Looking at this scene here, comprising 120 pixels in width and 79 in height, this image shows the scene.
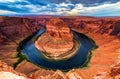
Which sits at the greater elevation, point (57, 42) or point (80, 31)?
point (80, 31)

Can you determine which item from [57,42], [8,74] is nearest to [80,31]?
[57,42]

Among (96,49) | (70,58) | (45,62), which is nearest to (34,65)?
(45,62)

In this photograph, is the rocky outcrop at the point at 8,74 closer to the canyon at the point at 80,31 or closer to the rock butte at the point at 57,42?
the canyon at the point at 80,31

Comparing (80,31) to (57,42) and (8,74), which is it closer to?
(57,42)

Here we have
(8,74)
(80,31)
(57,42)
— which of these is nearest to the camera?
(8,74)

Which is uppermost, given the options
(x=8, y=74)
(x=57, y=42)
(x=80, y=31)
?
(x=8, y=74)

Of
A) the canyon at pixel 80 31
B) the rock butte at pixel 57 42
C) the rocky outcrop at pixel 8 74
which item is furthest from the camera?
the rock butte at pixel 57 42

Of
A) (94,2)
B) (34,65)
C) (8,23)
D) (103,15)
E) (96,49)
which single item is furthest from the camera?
(8,23)

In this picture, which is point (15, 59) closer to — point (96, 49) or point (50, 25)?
point (50, 25)

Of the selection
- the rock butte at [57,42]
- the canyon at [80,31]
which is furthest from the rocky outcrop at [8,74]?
the rock butte at [57,42]
